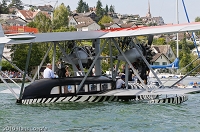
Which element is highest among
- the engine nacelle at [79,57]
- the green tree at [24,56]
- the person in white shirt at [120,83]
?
the engine nacelle at [79,57]

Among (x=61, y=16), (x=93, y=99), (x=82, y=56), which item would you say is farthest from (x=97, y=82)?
(x=61, y=16)

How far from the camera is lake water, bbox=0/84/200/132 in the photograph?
15.8 metres

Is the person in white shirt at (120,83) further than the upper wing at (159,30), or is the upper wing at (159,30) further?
the person in white shirt at (120,83)

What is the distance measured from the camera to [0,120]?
1722 cm

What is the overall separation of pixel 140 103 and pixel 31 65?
176ft

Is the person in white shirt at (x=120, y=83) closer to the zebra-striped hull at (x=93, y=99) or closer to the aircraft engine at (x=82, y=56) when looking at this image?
the zebra-striped hull at (x=93, y=99)

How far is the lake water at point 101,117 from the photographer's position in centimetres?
1577

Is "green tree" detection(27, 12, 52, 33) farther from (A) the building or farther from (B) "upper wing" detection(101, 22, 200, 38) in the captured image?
(B) "upper wing" detection(101, 22, 200, 38)

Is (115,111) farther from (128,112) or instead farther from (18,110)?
(18,110)

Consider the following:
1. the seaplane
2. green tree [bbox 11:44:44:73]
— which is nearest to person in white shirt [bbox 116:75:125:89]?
the seaplane

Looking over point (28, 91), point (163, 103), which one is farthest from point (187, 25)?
point (28, 91)

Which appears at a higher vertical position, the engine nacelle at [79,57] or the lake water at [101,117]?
the engine nacelle at [79,57]

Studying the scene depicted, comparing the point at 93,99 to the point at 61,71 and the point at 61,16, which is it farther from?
the point at 61,16

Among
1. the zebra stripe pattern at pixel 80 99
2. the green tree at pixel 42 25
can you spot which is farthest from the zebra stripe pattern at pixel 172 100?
the green tree at pixel 42 25
